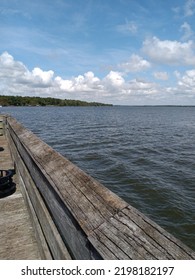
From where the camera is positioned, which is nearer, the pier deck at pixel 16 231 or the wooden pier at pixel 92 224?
the wooden pier at pixel 92 224

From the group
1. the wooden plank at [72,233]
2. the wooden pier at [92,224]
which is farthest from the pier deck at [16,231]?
the wooden plank at [72,233]

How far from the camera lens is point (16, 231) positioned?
3.47 metres

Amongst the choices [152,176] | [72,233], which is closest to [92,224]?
[72,233]

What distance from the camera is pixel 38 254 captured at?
2936mm

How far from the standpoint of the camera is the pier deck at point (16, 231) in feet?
9.73

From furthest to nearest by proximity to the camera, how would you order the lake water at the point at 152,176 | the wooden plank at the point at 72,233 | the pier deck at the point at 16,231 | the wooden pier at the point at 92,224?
the lake water at the point at 152,176 → the pier deck at the point at 16,231 → the wooden plank at the point at 72,233 → the wooden pier at the point at 92,224

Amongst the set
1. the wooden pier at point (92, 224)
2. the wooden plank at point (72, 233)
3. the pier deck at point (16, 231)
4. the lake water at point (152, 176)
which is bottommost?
the lake water at point (152, 176)

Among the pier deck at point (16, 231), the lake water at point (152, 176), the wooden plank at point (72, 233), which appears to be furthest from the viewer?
the lake water at point (152, 176)

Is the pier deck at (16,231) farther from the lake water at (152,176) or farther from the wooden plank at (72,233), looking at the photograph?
the lake water at (152,176)

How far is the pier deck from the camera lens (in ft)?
9.73

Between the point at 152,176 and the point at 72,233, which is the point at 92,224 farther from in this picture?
the point at 152,176
